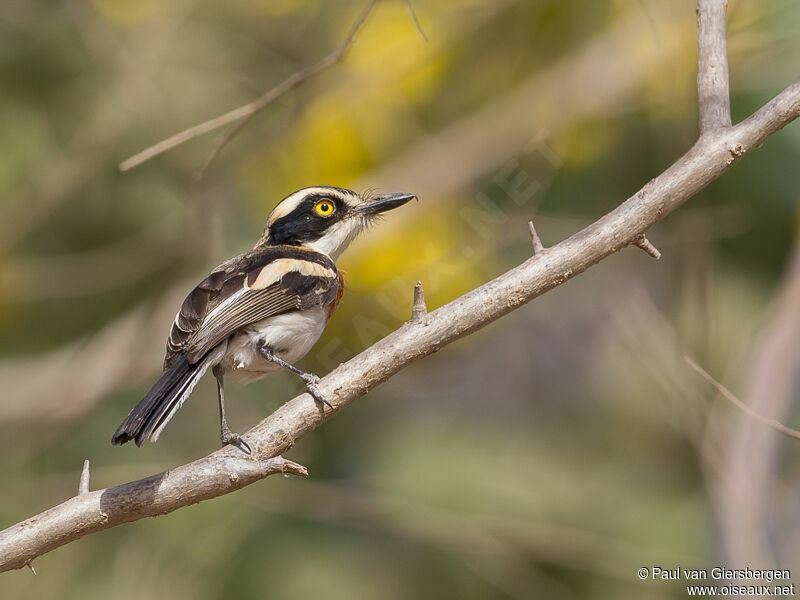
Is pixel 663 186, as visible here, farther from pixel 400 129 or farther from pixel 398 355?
pixel 400 129

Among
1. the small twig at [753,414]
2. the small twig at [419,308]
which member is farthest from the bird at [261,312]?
the small twig at [753,414]

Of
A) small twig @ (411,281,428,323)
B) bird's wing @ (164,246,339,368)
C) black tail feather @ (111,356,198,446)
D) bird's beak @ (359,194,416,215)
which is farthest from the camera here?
bird's beak @ (359,194,416,215)

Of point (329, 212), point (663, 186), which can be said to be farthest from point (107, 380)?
point (663, 186)

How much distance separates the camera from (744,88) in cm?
483

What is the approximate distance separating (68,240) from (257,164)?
128 cm

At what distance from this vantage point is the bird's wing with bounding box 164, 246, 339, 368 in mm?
3119

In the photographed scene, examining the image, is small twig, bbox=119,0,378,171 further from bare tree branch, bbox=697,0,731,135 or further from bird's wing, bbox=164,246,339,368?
bare tree branch, bbox=697,0,731,135

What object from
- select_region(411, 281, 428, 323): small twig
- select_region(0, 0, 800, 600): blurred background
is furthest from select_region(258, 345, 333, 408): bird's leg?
select_region(0, 0, 800, 600): blurred background

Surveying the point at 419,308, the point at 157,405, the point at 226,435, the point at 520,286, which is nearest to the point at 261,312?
the point at 226,435

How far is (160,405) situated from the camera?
9.09ft

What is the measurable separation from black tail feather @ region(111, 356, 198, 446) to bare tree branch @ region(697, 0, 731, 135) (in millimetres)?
1757

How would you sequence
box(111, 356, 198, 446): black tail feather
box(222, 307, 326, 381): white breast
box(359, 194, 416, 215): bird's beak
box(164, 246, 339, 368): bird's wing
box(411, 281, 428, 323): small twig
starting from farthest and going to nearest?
box(359, 194, 416, 215): bird's beak, box(222, 307, 326, 381): white breast, box(164, 246, 339, 368): bird's wing, box(411, 281, 428, 323): small twig, box(111, 356, 198, 446): black tail feather

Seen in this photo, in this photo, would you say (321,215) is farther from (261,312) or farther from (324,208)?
(261,312)

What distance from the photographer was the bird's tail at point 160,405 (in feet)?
8.75
